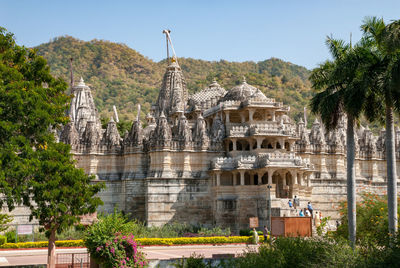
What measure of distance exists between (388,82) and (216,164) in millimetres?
24605

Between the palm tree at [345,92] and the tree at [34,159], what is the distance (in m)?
13.1

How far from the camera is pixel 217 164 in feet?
157

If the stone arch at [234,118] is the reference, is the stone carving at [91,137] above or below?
below

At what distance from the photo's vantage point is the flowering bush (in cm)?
2208

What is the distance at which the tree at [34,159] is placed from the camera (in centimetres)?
2603

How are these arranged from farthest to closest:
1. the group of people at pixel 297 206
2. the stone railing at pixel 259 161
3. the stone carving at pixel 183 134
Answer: the stone carving at pixel 183 134, the stone railing at pixel 259 161, the group of people at pixel 297 206

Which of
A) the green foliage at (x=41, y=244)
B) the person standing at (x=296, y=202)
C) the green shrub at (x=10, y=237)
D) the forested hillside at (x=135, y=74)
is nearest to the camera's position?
the green foliage at (x=41, y=244)

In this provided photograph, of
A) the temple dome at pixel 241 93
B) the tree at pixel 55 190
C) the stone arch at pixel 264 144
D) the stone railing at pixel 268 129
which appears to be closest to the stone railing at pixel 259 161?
the stone railing at pixel 268 129

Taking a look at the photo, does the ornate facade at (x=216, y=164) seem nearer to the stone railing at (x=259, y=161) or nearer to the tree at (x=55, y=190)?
the stone railing at (x=259, y=161)

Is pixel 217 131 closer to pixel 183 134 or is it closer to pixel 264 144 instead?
pixel 183 134

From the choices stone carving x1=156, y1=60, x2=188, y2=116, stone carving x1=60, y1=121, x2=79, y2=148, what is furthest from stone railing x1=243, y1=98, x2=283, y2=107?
stone carving x1=60, y1=121, x2=79, y2=148

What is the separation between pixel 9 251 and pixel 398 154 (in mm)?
42203

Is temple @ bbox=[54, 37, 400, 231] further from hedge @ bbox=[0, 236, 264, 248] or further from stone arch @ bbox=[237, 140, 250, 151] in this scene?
hedge @ bbox=[0, 236, 264, 248]

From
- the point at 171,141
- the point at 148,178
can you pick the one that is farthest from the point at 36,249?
the point at 171,141
